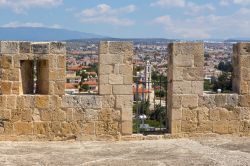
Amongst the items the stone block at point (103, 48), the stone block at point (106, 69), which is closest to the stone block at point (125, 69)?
the stone block at point (106, 69)

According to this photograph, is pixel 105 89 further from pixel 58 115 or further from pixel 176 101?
pixel 176 101

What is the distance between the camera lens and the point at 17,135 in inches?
355

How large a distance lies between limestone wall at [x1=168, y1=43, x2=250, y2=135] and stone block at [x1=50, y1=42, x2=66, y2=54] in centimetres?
205

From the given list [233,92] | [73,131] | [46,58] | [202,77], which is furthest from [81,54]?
[233,92]

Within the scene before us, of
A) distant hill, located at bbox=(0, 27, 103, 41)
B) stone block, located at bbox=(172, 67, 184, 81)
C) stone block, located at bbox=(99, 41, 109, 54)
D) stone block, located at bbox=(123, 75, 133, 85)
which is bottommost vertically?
stone block, located at bbox=(123, 75, 133, 85)

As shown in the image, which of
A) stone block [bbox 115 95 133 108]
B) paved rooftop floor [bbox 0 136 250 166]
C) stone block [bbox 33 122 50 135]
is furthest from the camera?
stone block [bbox 115 95 133 108]

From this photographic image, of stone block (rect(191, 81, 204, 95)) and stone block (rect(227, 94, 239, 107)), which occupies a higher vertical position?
stone block (rect(191, 81, 204, 95))

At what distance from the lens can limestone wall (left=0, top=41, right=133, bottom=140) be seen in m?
8.96

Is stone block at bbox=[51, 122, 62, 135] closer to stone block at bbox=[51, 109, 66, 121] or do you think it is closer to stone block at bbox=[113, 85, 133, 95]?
stone block at bbox=[51, 109, 66, 121]

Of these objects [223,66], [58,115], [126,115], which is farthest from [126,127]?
[223,66]

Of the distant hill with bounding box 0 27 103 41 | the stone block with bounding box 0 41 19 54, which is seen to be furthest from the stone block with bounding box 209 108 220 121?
the distant hill with bounding box 0 27 103 41

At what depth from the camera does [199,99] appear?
30.7 feet

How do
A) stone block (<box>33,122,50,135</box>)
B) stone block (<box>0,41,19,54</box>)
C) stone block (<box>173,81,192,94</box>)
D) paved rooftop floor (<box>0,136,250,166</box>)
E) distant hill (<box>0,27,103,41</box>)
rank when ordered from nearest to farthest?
paved rooftop floor (<box>0,136,250,166</box>) → stone block (<box>0,41,19,54</box>) → stone block (<box>33,122,50,135</box>) → stone block (<box>173,81,192,94</box>) → distant hill (<box>0,27,103,41</box>)

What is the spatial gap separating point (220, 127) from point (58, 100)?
3187mm
